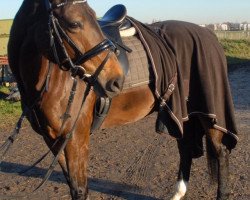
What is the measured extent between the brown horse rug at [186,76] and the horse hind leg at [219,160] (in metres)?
0.09

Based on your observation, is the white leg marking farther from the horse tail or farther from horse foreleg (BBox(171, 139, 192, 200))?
the horse tail

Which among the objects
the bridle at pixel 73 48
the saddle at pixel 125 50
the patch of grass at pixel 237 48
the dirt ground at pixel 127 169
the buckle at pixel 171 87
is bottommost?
the patch of grass at pixel 237 48

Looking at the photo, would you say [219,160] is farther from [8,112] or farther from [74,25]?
[8,112]

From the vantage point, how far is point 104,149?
6.73 metres

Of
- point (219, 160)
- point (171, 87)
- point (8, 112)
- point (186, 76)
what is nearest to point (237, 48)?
point (8, 112)

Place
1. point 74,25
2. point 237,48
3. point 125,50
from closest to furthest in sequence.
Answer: point 74,25, point 125,50, point 237,48

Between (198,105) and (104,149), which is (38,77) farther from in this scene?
(104,149)

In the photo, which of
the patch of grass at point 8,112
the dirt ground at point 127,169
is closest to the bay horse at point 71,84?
the dirt ground at point 127,169

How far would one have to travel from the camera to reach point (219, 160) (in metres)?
4.45

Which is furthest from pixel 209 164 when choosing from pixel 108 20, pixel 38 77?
pixel 38 77

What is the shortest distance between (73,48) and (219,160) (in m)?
2.34

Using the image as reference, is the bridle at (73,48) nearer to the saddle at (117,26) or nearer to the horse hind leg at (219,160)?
the saddle at (117,26)

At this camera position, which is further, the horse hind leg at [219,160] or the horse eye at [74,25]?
the horse hind leg at [219,160]

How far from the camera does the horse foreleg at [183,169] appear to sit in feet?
15.6
